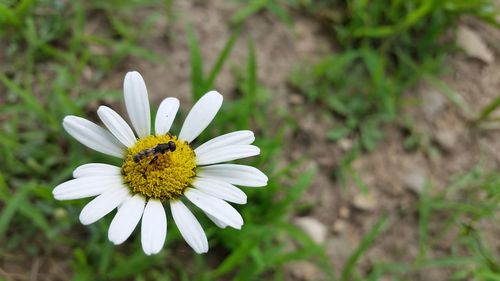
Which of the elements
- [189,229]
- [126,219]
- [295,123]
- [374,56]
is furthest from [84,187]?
[374,56]

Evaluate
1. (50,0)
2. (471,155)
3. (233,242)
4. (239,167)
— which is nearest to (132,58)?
(50,0)

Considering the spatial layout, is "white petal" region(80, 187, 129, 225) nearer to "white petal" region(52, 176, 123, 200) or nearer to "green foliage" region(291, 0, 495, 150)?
"white petal" region(52, 176, 123, 200)

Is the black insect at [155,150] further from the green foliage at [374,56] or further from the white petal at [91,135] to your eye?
the green foliage at [374,56]

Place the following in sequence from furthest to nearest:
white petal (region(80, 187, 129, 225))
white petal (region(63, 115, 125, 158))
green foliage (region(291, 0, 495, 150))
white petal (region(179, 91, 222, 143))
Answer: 1. green foliage (region(291, 0, 495, 150))
2. white petal (region(179, 91, 222, 143))
3. white petal (region(63, 115, 125, 158))
4. white petal (region(80, 187, 129, 225))

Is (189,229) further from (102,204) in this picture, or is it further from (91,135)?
(91,135)

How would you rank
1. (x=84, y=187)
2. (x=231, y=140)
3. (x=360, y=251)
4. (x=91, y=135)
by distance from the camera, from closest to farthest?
(x=84, y=187) < (x=91, y=135) < (x=231, y=140) < (x=360, y=251)

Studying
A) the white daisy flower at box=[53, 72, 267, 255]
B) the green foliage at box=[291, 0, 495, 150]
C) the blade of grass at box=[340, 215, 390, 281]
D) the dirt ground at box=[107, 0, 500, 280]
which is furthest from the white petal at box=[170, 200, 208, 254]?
the green foliage at box=[291, 0, 495, 150]

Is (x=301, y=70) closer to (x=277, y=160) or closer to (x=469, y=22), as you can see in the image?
(x=277, y=160)

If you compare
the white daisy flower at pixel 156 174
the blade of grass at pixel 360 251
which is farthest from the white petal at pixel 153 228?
the blade of grass at pixel 360 251
